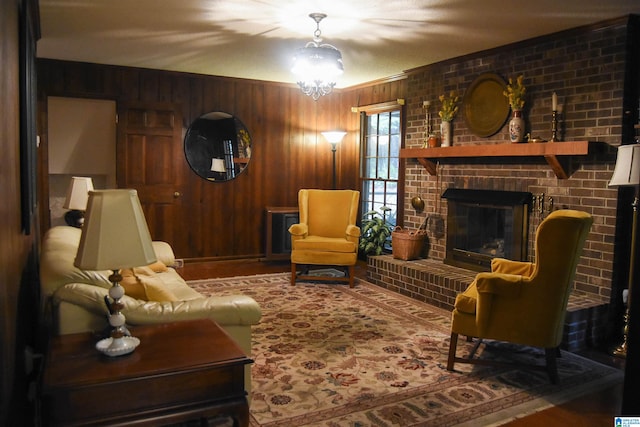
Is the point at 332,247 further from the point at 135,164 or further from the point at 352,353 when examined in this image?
the point at 135,164

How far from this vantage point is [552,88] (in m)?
4.60

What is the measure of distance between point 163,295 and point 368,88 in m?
5.09

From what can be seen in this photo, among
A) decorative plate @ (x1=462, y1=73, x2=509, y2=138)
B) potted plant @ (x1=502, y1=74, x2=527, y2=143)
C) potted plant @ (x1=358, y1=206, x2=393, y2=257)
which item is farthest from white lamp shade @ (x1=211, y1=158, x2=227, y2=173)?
potted plant @ (x1=502, y1=74, x2=527, y2=143)

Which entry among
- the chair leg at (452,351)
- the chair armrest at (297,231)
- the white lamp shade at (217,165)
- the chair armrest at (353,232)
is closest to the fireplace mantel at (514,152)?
the chair armrest at (353,232)

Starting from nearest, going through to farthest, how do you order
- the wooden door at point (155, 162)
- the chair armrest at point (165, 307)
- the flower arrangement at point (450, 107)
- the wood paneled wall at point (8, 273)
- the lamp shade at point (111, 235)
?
the wood paneled wall at point (8, 273), the lamp shade at point (111, 235), the chair armrest at point (165, 307), the flower arrangement at point (450, 107), the wooden door at point (155, 162)

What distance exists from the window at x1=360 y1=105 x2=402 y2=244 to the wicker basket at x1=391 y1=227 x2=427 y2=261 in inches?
28.1

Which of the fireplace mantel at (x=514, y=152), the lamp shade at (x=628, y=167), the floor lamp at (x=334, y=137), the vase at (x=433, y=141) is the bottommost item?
the lamp shade at (x=628, y=167)

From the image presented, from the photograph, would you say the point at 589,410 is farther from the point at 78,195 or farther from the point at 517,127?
the point at 78,195

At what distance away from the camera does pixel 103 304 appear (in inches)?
91.4

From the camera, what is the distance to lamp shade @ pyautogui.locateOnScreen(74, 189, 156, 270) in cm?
197

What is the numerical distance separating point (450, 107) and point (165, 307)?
13.1 feet

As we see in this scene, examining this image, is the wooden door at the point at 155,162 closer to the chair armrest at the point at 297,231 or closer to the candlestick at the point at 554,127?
the chair armrest at the point at 297,231

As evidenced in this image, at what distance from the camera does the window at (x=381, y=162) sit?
22.1 ft

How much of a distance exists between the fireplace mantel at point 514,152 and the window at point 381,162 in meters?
0.73
